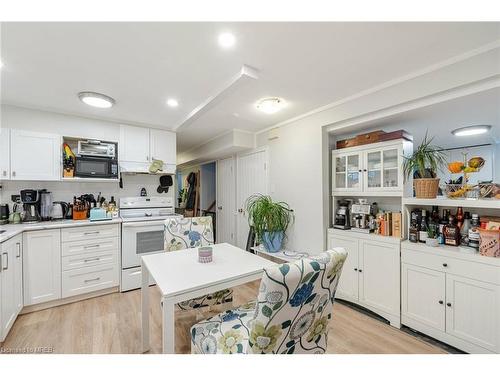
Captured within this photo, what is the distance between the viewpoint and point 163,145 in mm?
3395

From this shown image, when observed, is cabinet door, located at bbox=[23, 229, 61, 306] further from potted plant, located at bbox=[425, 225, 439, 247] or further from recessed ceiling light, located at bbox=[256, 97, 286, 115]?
potted plant, located at bbox=[425, 225, 439, 247]

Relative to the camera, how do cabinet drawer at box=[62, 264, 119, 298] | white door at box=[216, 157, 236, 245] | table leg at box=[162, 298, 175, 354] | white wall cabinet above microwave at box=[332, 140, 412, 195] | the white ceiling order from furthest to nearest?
white door at box=[216, 157, 236, 245], cabinet drawer at box=[62, 264, 119, 298], white wall cabinet above microwave at box=[332, 140, 412, 195], the white ceiling, table leg at box=[162, 298, 175, 354]

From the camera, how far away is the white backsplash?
2611 mm

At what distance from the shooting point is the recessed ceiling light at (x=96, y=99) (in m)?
2.21

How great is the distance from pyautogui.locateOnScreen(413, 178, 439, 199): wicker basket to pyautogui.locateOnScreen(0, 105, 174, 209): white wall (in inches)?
138

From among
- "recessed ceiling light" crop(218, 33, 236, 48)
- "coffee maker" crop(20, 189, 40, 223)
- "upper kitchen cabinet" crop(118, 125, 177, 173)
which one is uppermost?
"recessed ceiling light" crop(218, 33, 236, 48)

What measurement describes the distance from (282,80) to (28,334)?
10.2 ft

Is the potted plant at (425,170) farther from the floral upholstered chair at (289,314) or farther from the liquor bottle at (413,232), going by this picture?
the floral upholstered chair at (289,314)

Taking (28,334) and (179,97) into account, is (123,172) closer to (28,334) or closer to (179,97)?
(179,97)

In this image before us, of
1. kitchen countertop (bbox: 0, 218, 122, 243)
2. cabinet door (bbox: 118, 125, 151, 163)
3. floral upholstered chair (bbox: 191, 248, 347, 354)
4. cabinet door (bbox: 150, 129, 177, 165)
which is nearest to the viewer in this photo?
floral upholstered chair (bbox: 191, 248, 347, 354)

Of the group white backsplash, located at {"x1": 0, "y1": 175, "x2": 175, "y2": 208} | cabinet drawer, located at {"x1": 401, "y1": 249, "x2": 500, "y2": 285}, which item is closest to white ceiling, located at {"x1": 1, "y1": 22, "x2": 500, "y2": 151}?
white backsplash, located at {"x1": 0, "y1": 175, "x2": 175, "y2": 208}

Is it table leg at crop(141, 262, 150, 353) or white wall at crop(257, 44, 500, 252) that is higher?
white wall at crop(257, 44, 500, 252)

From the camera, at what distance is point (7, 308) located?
6.13ft

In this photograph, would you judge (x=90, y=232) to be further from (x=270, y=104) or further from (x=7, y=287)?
(x=270, y=104)
